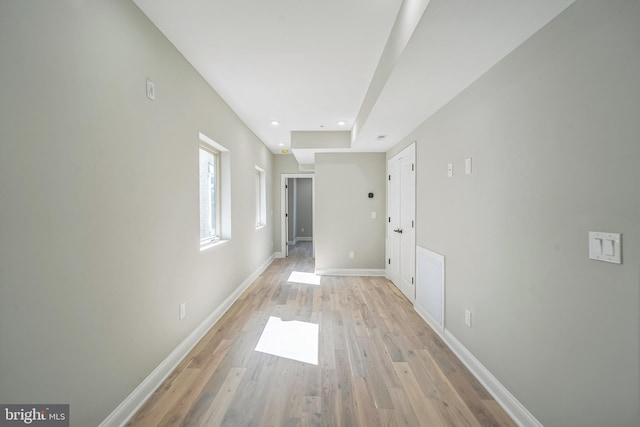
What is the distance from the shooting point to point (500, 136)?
1.72 m

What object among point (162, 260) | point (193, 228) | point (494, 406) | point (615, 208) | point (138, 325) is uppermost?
point (615, 208)

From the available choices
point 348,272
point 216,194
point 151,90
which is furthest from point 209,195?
point 348,272

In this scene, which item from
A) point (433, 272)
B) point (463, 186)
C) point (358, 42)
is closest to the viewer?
point (358, 42)

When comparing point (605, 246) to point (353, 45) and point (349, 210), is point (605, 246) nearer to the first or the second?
point (353, 45)

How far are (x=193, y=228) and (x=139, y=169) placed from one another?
33.3 inches

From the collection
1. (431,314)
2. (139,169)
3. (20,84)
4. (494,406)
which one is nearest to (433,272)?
(431,314)

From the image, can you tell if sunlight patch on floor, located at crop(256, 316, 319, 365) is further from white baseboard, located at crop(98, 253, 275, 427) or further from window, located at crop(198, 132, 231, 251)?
window, located at crop(198, 132, 231, 251)

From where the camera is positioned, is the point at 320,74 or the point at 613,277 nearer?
the point at 613,277

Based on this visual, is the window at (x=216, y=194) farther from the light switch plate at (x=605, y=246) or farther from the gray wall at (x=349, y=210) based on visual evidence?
the light switch plate at (x=605, y=246)

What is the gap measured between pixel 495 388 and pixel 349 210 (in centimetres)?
339

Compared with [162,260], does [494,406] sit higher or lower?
lower

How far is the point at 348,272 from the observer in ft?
16.0

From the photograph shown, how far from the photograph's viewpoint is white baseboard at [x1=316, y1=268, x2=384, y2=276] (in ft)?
15.9

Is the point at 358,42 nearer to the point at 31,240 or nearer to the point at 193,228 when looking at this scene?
the point at 193,228
